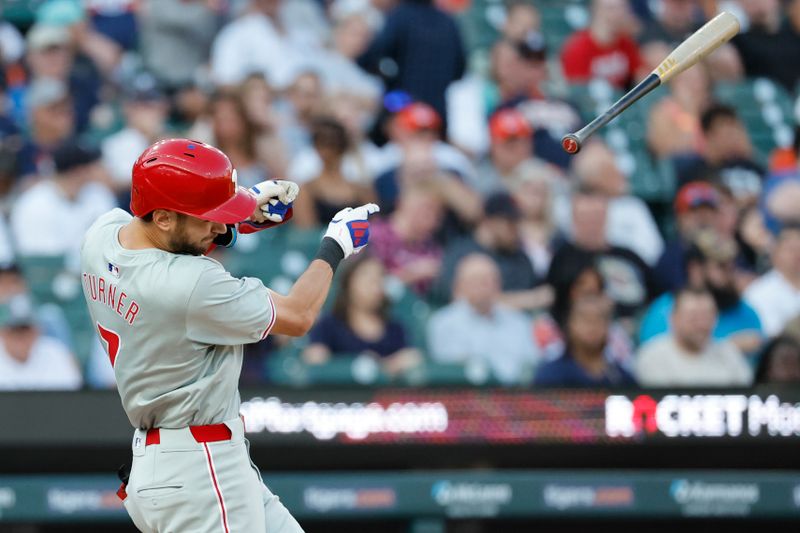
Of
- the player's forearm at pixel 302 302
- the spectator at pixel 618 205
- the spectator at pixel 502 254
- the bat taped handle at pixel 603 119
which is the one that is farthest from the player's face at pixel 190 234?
the spectator at pixel 618 205

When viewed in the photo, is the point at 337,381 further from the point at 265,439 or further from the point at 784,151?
the point at 784,151

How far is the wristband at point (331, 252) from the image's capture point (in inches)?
151

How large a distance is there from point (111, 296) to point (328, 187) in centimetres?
384

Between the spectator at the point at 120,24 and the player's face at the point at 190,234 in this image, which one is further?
the spectator at the point at 120,24

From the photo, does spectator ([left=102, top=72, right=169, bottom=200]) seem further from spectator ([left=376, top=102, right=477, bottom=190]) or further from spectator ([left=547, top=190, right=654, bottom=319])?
spectator ([left=547, top=190, right=654, bottom=319])

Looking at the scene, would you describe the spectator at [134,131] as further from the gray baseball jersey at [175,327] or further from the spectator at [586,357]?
the gray baseball jersey at [175,327]

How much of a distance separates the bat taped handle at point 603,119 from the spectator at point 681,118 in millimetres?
3750

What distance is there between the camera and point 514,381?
6996 mm

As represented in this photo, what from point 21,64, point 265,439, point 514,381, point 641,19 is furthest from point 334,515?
point 641,19

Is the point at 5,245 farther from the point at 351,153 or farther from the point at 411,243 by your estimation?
the point at 411,243

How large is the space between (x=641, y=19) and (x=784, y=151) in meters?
1.40

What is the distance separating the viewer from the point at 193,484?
3.68 metres

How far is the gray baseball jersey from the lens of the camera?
11.9 ft

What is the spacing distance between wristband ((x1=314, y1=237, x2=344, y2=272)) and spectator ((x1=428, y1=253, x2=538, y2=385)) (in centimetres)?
317
